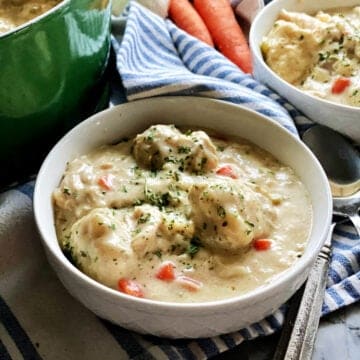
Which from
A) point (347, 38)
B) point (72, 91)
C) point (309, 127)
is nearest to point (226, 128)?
point (309, 127)

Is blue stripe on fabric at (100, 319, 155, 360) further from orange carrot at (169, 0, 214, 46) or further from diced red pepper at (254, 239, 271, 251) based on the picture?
orange carrot at (169, 0, 214, 46)

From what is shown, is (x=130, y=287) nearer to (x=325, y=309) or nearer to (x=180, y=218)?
(x=180, y=218)

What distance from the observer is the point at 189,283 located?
4.80 ft

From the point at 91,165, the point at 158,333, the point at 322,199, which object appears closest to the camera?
the point at 158,333

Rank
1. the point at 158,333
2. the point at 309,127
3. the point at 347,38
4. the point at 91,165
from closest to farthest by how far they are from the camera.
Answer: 1. the point at 158,333
2. the point at 91,165
3. the point at 309,127
4. the point at 347,38

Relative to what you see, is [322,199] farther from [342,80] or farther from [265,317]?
[342,80]

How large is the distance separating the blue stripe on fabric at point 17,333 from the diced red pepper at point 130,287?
0.81ft

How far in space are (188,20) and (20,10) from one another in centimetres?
79

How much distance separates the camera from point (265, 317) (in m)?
1.55

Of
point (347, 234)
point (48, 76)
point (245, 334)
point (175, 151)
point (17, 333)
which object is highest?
point (48, 76)

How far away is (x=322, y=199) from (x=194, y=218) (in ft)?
1.01

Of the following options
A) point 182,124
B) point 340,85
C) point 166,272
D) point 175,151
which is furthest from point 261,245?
point 340,85

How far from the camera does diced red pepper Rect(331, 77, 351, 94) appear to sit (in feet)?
6.85

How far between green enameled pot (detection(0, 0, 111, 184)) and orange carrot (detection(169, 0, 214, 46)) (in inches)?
23.1
